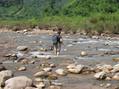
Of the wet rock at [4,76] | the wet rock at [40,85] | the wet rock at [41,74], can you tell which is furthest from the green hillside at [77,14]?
the wet rock at [40,85]

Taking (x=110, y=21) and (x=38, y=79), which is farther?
(x=110, y=21)

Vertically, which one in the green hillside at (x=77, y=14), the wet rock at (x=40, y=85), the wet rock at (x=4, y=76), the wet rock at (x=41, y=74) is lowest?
the green hillside at (x=77, y=14)

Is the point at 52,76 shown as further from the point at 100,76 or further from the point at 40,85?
the point at 100,76

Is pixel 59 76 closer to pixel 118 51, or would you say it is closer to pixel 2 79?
pixel 2 79

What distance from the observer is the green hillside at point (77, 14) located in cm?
4603

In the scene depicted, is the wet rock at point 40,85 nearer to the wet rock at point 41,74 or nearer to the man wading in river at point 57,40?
the wet rock at point 41,74

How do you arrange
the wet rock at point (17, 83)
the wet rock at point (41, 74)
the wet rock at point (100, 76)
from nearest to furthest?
the wet rock at point (17, 83), the wet rock at point (100, 76), the wet rock at point (41, 74)

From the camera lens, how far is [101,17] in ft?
162

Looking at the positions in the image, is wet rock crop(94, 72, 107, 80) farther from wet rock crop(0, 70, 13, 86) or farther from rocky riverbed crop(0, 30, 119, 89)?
wet rock crop(0, 70, 13, 86)

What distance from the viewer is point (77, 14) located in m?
68.4

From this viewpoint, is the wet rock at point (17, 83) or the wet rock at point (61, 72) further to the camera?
the wet rock at point (61, 72)

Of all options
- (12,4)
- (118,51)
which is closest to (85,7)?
(118,51)

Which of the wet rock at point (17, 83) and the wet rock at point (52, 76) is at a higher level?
the wet rock at point (17, 83)

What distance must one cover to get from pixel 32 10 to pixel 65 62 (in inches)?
3822
